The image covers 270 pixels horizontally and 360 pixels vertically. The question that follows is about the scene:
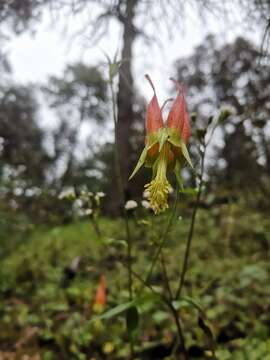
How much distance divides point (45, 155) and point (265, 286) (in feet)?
51.4

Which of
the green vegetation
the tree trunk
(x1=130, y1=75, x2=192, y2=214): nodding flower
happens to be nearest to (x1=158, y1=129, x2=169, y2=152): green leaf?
(x1=130, y1=75, x2=192, y2=214): nodding flower

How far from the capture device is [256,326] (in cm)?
278

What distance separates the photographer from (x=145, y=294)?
66.6 inches

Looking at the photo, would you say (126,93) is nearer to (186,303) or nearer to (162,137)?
(186,303)

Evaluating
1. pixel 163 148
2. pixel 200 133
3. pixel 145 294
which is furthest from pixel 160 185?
pixel 200 133

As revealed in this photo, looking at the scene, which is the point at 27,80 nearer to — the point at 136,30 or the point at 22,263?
the point at 22,263

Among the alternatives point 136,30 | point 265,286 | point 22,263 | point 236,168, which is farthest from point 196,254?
point 236,168

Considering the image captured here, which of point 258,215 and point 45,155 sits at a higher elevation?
point 45,155

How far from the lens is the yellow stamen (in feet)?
3.36

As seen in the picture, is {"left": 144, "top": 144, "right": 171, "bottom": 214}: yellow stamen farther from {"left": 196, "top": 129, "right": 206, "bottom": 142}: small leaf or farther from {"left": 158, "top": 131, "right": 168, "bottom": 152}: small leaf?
{"left": 196, "top": 129, "right": 206, "bottom": 142}: small leaf

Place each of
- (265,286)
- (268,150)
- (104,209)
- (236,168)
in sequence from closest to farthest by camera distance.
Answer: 1. (265,286)
2. (268,150)
3. (104,209)
4. (236,168)

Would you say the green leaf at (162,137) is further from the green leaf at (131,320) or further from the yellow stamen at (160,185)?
the green leaf at (131,320)

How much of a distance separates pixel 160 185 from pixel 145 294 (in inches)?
31.5

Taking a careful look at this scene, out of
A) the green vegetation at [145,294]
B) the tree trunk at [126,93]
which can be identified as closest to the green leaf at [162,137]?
the green vegetation at [145,294]
